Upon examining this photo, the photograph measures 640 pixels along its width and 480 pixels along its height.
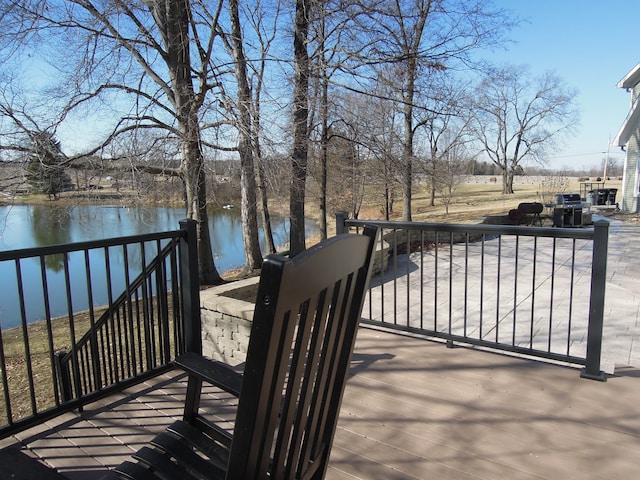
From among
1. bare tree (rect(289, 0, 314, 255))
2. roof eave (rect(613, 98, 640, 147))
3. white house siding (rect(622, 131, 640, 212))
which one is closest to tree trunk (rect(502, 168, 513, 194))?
roof eave (rect(613, 98, 640, 147))

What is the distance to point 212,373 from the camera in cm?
125

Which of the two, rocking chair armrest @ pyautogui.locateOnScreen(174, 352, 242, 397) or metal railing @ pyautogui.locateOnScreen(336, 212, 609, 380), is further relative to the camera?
metal railing @ pyautogui.locateOnScreen(336, 212, 609, 380)

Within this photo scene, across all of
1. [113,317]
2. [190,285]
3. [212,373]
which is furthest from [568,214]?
[212,373]

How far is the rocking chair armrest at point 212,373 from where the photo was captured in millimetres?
1189

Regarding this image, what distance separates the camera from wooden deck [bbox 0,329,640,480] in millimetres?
1729

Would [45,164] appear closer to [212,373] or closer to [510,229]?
[212,373]

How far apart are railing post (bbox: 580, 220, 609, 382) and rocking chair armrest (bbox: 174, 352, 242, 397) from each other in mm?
2047

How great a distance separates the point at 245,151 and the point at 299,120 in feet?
4.49

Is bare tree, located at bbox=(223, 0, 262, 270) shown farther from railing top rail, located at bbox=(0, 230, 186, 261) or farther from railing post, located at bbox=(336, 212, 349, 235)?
railing top rail, located at bbox=(0, 230, 186, 261)

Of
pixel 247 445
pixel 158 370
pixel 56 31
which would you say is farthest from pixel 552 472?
pixel 56 31

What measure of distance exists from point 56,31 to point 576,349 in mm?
8039

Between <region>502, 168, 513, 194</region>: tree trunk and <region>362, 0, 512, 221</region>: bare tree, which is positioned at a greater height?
<region>362, 0, 512, 221</region>: bare tree

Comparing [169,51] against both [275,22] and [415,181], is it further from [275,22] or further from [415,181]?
[415,181]

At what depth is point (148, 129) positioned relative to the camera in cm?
669
